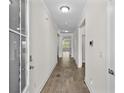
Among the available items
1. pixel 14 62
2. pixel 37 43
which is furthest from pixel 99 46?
pixel 14 62

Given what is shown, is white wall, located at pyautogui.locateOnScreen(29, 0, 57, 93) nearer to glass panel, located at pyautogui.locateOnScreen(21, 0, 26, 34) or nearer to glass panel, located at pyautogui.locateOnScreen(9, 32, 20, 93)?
glass panel, located at pyautogui.locateOnScreen(21, 0, 26, 34)

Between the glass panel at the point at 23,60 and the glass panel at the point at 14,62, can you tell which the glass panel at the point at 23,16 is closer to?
the glass panel at the point at 23,60

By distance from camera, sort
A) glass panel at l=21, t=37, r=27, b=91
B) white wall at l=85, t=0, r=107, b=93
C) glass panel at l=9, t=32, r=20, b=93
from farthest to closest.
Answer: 1. white wall at l=85, t=0, r=107, b=93
2. glass panel at l=21, t=37, r=27, b=91
3. glass panel at l=9, t=32, r=20, b=93

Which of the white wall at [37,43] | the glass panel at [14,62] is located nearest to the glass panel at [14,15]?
the glass panel at [14,62]

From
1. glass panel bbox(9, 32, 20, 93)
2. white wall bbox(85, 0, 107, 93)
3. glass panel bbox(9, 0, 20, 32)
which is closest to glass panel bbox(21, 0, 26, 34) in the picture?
glass panel bbox(9, 0, 20, 32)

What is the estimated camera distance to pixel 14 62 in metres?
1.47

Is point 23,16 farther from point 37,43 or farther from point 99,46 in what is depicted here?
point 99,46

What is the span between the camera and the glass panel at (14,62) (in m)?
1.35

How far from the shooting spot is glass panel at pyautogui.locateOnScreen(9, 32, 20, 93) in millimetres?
1353
